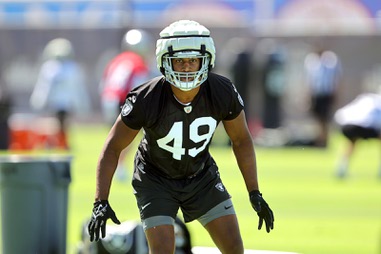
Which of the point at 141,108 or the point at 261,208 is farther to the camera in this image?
the point at 261,208

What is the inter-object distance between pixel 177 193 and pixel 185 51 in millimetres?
916

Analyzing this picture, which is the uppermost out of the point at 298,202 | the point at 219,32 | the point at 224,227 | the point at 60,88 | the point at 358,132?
the point at 219,32

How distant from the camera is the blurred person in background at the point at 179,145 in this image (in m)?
6.59

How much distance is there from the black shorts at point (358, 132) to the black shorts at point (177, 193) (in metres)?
9.14

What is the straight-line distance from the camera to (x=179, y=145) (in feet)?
22.3

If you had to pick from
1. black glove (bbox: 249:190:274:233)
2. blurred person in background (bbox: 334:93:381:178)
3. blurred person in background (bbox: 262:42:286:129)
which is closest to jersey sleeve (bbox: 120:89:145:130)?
black glove (bbox: 249:190:274:233)

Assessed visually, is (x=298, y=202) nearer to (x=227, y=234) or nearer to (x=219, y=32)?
(x=227, y=234)

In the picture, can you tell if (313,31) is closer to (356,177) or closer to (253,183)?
(356,177)

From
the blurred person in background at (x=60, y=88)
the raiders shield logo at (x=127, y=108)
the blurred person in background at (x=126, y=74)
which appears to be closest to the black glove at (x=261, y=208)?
the raiders shield logo at (x=127, y=108)

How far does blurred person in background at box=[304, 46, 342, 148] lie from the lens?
22859mm

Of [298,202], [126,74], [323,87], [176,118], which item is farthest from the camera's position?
[323,87]

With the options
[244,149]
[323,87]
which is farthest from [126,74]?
[323,87]

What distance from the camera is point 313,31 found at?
29672 millimetres

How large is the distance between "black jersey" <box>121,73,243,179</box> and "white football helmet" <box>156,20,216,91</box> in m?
0.17
